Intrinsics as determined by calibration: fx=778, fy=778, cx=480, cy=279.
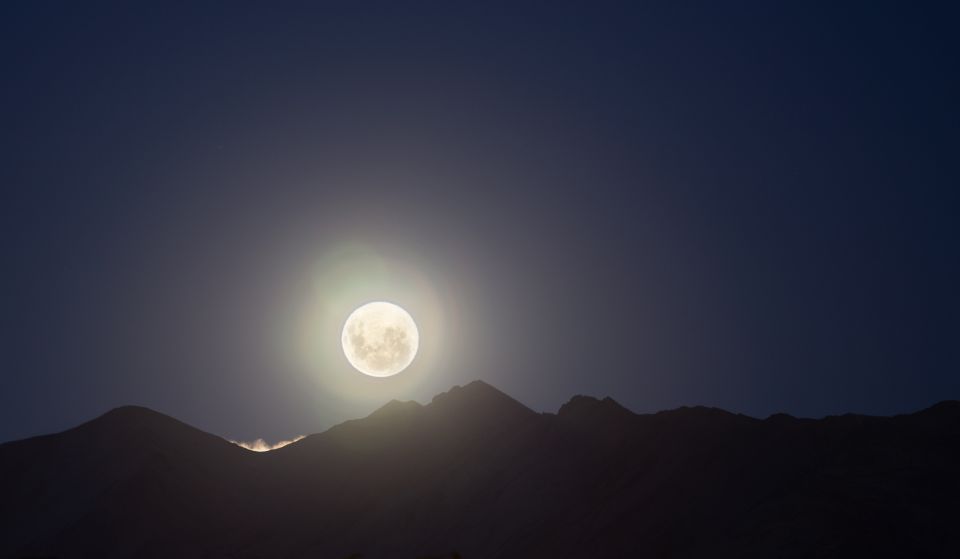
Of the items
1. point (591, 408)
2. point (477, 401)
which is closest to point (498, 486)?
point (591, 408)

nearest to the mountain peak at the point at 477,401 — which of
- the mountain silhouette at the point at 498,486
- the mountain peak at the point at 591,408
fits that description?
the mountain silhouette at the point at 498,486

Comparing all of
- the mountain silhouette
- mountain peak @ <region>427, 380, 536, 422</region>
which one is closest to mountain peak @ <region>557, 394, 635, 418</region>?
the mountain silhouette

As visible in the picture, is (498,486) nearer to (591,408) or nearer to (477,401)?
(591,408)

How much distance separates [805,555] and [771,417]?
19.8 m

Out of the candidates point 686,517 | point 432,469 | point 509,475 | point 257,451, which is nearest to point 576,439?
point 509,475

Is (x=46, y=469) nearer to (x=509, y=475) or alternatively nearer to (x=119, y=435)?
(x=119, y=435)

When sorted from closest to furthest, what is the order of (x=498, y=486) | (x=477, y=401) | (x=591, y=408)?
(x=498, y=486) → (x=591, y=408) → (x=477, y=401)

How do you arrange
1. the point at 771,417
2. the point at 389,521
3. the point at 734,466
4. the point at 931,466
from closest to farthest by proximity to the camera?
the point at 931,466 < the point at 734,466 < the point at 771,417 < the point at 389,521

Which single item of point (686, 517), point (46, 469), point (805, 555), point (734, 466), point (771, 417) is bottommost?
point (805, 555)

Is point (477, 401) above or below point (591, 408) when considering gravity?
above

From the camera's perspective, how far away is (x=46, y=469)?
6806 cm

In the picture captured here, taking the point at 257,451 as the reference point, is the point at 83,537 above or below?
below

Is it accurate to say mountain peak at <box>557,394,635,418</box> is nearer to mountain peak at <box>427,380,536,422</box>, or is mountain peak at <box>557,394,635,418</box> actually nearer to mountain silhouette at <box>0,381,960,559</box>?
mountain silhouette at <box>0,381,960,559</box>

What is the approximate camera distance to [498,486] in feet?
193
